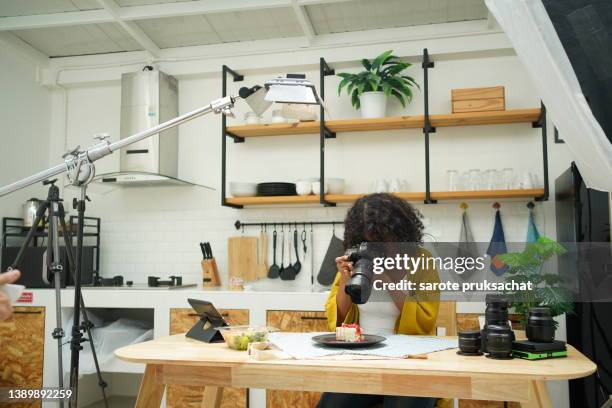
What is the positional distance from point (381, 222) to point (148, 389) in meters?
1.09

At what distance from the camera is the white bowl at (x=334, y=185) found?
413cm

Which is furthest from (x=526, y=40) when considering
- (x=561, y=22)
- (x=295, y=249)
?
(x=295, y=249)

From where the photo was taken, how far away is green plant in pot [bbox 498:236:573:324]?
9.21ft

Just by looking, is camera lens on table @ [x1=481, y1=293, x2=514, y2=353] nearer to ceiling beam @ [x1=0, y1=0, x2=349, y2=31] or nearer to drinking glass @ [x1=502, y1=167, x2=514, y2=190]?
drinking glass @ [x1=502, y1=167, x2=514, y2=190]

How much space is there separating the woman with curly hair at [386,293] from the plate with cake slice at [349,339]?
0.36 meters

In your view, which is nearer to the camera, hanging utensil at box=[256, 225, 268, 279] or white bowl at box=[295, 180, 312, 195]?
white bowl at box=[295, 180, 312, 195]

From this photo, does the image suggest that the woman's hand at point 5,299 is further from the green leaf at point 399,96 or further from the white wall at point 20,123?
the white wall at point 20,123

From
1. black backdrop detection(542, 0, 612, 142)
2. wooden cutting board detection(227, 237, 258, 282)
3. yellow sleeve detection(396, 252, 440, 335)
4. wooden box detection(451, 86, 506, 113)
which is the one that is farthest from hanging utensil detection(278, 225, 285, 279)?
black backdrop detection(542, 0, 612, 142)

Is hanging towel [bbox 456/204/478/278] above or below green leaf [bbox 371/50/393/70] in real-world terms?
below

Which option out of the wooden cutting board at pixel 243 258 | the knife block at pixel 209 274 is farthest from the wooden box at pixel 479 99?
the knife block at pixel 209 274

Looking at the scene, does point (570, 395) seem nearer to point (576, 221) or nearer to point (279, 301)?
point (576, 221)

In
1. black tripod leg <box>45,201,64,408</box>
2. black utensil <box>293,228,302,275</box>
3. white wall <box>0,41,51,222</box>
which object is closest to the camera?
black tripod leg <box>45,201,64,408</box>

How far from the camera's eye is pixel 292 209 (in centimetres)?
444

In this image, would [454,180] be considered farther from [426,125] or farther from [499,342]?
[499,342]
